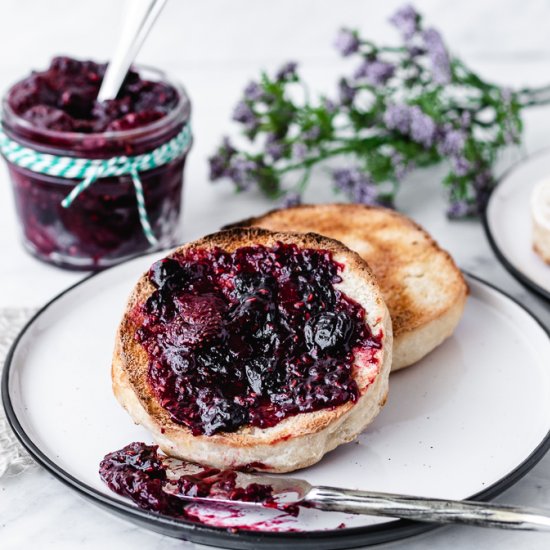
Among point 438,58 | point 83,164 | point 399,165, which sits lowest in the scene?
point 399,165

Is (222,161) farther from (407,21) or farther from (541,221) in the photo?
(541,221)

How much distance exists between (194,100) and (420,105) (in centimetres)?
179

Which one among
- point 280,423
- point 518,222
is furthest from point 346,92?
point 280,423

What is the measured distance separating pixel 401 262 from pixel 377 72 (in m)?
1.22

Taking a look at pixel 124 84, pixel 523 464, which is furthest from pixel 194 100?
pixel 523 464

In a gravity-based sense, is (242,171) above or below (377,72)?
below

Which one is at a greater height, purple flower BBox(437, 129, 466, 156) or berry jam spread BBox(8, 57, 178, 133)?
berry jam spread BBox(8, 57, 178, 133)

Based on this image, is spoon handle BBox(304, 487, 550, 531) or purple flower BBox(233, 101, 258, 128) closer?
spoon handle BBox(304, 487, 550, 531)

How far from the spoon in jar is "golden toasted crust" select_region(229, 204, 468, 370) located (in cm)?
81

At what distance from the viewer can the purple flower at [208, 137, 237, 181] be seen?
4590 millimetres

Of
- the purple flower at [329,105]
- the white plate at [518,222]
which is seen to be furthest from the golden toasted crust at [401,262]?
the purple flower at [329,105]

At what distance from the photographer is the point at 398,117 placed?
4312 millimetres

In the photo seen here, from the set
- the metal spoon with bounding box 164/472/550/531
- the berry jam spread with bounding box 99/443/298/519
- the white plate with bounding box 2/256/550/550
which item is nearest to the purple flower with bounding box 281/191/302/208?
the white plate with bounding box 2/256/550/550

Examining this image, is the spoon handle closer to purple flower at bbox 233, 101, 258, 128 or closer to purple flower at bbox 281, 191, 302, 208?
purple flower at bbox 281, 191, 302, 208
